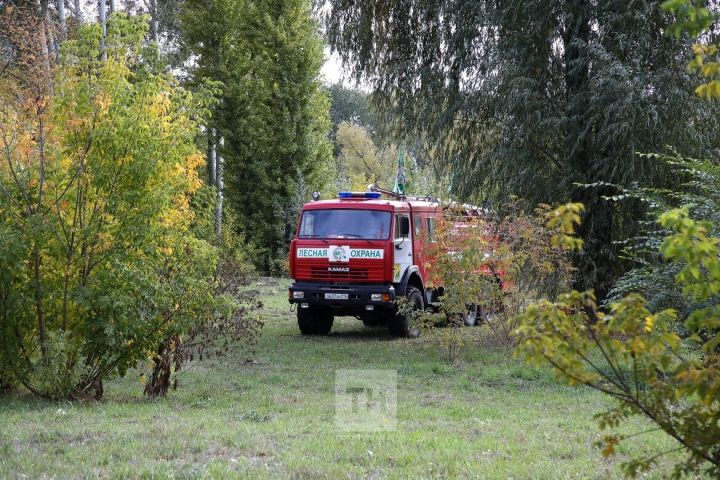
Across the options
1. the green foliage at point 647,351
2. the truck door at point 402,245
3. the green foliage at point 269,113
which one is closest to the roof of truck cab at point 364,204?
the truck door at point 402,245

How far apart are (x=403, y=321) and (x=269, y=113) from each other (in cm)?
2150

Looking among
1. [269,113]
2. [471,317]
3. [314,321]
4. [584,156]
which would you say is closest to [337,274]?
[314,321]

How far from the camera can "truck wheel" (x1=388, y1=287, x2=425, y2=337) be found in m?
15.1

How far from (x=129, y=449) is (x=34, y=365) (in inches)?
104

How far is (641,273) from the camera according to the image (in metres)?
9.30

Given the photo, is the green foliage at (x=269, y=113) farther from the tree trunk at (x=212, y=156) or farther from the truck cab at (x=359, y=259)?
the truck cab at (x=359, y=259)

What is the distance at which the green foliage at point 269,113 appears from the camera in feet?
114

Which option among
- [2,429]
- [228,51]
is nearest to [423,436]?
[2,429]

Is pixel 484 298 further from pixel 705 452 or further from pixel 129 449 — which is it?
pixel 705 452

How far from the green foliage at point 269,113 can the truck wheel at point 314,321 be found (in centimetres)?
1844

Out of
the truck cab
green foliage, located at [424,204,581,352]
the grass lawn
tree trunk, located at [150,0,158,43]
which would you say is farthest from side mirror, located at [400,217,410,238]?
tree trunk, located at [150,0,158,43]

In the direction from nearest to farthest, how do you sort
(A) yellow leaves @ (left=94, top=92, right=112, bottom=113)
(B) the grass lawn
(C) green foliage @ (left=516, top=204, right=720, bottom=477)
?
(C) green foliage @ (left=516, top=204, right=720, bottom=477), (B) the grass lawn, (A) yellow leaves @ (left=94, top=92, right=112, bottom=113)

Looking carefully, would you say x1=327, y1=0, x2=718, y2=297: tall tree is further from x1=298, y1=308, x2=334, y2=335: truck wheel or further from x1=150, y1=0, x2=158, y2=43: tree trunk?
x1=150, y1=0, x2=158, y2=43: tree trunk

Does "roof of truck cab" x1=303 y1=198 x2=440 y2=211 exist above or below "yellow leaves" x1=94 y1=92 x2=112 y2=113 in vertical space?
below
